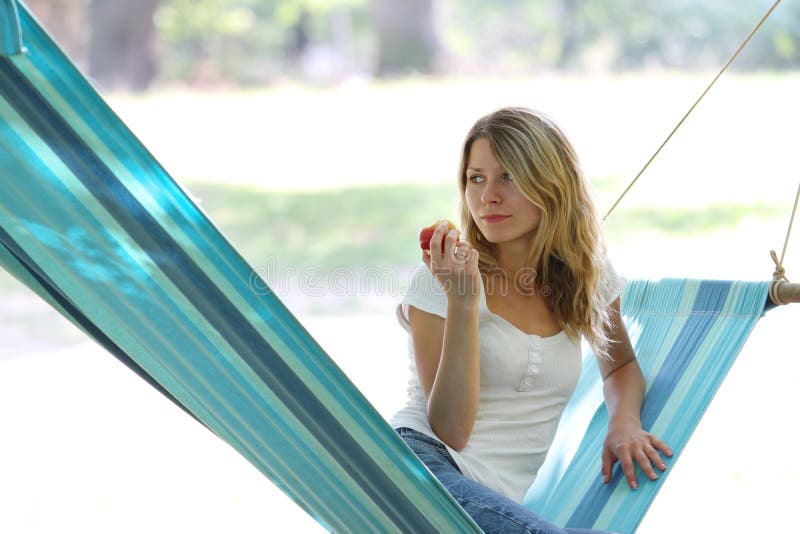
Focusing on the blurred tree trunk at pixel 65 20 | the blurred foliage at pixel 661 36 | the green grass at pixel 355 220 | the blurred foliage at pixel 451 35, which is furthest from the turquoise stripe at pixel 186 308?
the blurred foliage at pixel 661 36

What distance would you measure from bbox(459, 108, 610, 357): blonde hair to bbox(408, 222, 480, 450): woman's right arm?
0.80ft

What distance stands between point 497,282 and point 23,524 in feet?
7.66

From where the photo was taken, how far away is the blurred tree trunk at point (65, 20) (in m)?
11.0

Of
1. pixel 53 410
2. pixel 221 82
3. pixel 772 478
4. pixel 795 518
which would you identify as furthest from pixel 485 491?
pixel 221 82

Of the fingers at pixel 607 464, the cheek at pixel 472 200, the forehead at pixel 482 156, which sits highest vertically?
the forehead at pixel 482 156

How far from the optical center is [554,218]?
212cm

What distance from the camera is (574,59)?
13805 millimetres

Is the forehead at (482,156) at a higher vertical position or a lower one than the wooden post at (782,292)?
higher

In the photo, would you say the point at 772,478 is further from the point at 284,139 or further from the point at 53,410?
the point at 284,139

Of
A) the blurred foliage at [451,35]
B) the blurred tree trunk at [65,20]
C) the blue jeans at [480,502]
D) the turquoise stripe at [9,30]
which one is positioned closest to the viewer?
the turquoise stripe at [9,30]

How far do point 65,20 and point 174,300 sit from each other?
10.6 metres

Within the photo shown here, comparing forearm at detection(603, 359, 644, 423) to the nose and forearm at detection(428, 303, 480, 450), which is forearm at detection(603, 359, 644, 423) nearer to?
forearm at detection(428, 303, 480, 450)

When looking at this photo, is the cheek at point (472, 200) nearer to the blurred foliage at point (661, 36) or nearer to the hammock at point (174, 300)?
the hammock at point (174, 300)

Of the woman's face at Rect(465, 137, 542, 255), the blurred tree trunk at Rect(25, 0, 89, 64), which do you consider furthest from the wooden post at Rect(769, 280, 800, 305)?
the blurred tree trunk at Rect(25, 0, 89, 64)
